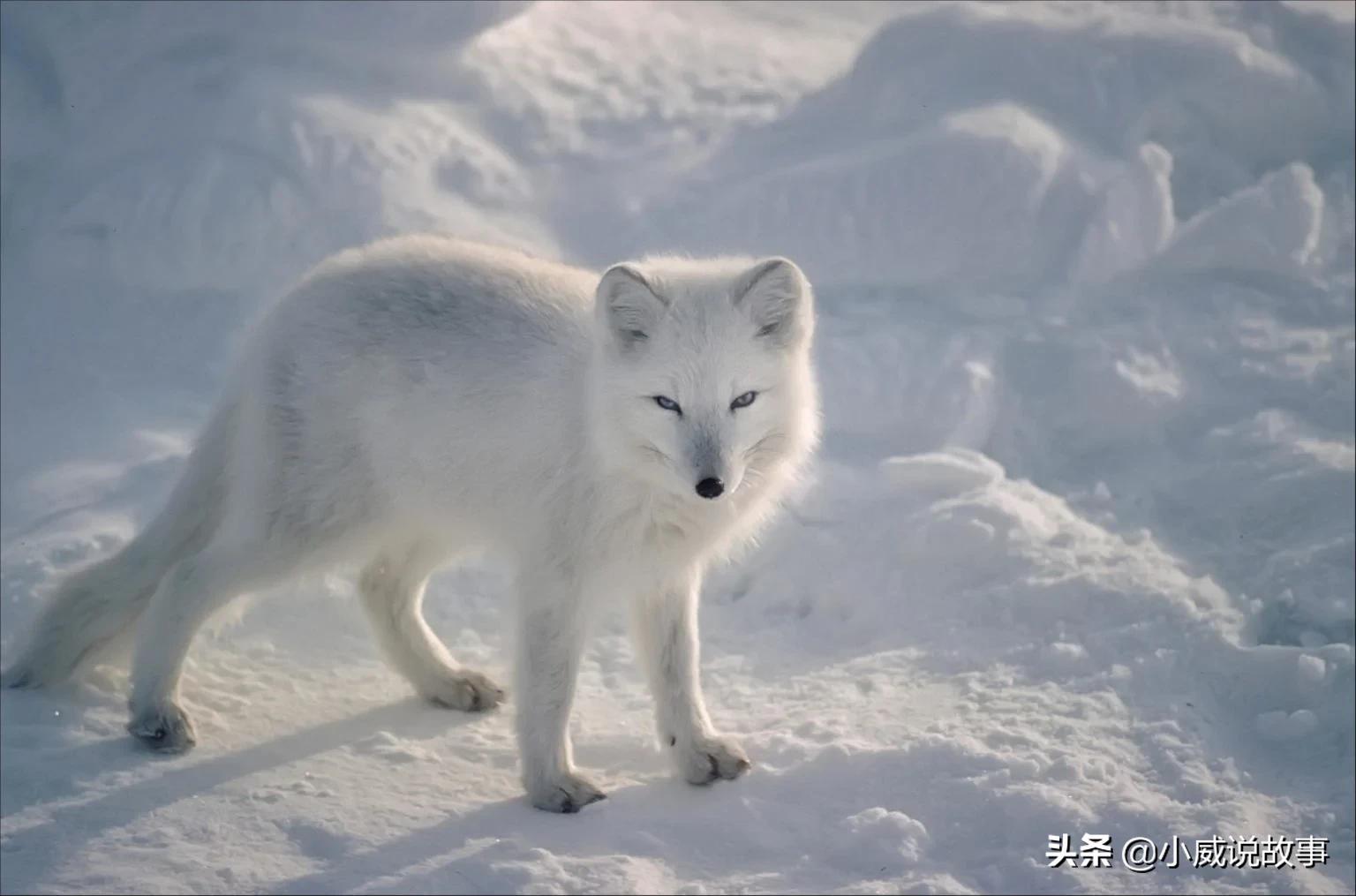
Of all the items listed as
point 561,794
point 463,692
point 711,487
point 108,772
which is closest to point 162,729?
point 108,772

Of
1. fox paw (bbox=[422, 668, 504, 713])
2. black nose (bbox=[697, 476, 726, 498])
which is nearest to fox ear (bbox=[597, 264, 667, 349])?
black nose (bbox=[697, 476, 726, 498])

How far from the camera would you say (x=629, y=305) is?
125 inches

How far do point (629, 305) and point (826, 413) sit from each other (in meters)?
2.39

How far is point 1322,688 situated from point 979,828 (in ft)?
4.42

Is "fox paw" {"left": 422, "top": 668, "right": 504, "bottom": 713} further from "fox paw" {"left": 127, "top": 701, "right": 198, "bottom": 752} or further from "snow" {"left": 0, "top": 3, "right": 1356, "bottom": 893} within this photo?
"fox paw" {"left": 127, "top": 701, "right": 198, "bottom": 752}

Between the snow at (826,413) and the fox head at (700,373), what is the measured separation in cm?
95

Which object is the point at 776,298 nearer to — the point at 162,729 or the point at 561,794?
the point at 561,794

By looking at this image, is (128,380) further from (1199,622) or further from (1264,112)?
(1264,112)

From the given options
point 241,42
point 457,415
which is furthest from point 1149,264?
point 241,42

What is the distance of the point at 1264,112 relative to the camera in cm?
692

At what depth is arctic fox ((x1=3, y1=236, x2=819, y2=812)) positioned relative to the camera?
3199 mm

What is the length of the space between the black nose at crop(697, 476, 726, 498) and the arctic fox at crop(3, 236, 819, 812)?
0.06 m

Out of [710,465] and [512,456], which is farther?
[512,456]

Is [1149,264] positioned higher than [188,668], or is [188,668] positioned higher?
[1149,264]
